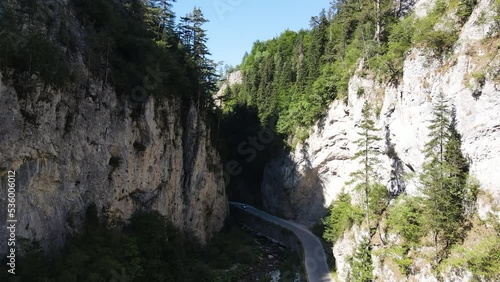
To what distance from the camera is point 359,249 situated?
78.0 feet

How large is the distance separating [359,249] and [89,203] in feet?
59.3

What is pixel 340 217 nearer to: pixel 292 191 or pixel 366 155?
pixel 366 155

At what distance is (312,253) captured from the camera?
3030 cm

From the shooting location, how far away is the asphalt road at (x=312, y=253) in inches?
1050

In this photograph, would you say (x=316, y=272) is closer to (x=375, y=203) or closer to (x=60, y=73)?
(x=375, y=203)

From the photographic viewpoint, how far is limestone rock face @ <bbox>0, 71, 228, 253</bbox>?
1702cm

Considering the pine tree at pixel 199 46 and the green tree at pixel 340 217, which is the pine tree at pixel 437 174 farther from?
the pine tree at pixel 199 46

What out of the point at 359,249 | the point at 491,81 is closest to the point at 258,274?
the point at 359,249

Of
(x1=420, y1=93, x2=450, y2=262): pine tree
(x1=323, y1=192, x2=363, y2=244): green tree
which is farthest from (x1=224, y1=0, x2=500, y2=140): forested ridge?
(x1=323, y1=192, x2=363, y2=244): green tree

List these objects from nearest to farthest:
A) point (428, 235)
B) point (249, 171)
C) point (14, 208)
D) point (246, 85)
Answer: point (14, 208)
point (428, 235)
point (249, 171)
point (246, 85)

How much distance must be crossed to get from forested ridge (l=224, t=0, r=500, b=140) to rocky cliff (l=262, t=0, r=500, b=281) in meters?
1.11

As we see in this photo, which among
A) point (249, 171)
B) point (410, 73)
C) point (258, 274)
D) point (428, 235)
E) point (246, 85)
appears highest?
point (246, 85)

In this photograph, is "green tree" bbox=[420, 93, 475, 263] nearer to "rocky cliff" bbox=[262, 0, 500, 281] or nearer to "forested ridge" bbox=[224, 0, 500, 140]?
"rocky cliff" bbox=[262, 0, 500, 281]

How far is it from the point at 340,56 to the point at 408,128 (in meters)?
18.4
